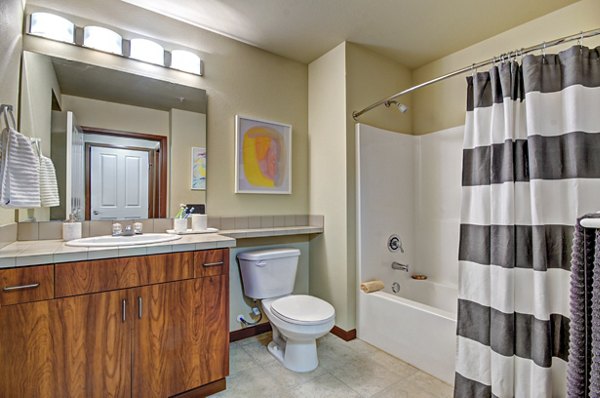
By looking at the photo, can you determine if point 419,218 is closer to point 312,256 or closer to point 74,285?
point 312,256

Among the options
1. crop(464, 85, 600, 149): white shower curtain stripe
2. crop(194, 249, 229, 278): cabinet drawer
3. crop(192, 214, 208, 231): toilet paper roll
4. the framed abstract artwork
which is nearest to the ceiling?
the framed abstract artwork

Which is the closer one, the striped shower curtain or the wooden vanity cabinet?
the wooden vanity cabinet

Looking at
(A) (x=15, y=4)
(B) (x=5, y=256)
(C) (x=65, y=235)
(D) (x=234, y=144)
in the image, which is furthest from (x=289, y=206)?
(A) (x=15, y=4)

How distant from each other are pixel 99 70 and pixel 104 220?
3.10ft

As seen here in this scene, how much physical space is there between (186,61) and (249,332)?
2.16 meters

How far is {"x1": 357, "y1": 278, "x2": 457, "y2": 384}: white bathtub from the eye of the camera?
72.5 inches

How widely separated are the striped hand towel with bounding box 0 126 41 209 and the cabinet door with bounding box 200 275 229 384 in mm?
894

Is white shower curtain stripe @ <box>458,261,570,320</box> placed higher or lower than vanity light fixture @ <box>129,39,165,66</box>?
lower

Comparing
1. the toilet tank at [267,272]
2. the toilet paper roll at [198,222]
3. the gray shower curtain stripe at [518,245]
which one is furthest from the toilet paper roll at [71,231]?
the gray shower curtain stripe at [518,245]

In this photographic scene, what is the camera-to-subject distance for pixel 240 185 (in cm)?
244

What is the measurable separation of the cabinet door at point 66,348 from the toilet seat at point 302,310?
2.89 ft

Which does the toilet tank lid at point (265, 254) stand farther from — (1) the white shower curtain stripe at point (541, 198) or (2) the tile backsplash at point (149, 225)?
(1) the white shower curtain stripe at point (541, 198)

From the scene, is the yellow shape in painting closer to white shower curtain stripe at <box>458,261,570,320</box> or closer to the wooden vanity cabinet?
the wooden vanity cabinet

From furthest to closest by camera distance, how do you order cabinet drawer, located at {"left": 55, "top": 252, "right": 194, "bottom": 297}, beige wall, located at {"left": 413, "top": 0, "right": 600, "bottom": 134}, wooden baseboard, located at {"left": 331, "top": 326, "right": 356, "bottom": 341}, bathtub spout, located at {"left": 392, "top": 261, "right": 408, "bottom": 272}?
1. bathtub spout, located at {"left": 392, "top": 261, "right": 408, "bottom": 272}
2. wooden baseboard, located at {"left": 331, "top": 326, "right": 356, "bottom": 341}
3. beige wall, located at {"left": 413, "top": 0, "right": 600, "bottom": 134}
4. cabinet drawer, located at {"left": 55, "top": 252, "right": 194, "bottom": 297}
